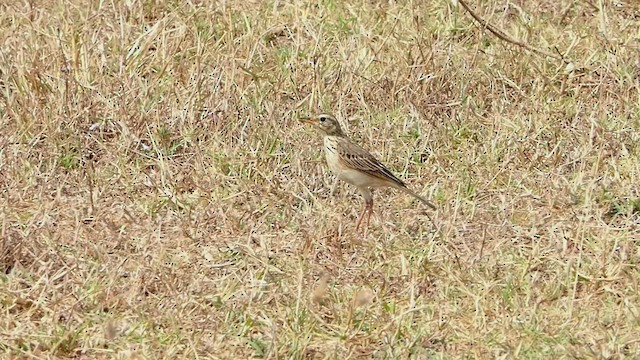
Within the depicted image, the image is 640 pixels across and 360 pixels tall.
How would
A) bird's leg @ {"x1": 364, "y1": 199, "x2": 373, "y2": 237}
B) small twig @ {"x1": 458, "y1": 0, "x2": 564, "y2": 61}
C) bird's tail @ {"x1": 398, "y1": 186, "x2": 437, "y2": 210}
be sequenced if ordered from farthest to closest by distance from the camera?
small twig @ {"x1": 458, "y1": 0, "x2": 564, "y2": 61}
bird's tail @ {"x1": 398, "y1": 186, "x2": 437, "y2": 210}
bird's leg @ {"x1": 364, "y1": 199, "x2": 373, "y2": 237}

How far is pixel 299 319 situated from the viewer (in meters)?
6.93

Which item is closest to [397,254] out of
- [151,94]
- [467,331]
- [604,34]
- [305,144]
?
[467,331]

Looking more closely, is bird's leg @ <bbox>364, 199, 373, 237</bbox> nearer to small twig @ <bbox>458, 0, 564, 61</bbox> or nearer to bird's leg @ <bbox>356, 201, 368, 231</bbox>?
bird's leg @ <bbox>356, 201, 368, 231</bbox>

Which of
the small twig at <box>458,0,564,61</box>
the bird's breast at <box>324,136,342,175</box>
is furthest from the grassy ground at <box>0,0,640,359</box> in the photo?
the bird's breast at <box>324,136,342,175</box>

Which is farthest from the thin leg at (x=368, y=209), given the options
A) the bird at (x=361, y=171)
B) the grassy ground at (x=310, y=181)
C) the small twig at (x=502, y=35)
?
the small twig at (x=502, y=35)

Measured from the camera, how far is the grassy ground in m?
6.98

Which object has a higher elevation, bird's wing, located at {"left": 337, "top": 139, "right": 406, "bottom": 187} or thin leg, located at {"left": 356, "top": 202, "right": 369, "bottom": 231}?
bird's wing, located at {"left": 337, "top": 139, "right": 406, "bottom": 187}

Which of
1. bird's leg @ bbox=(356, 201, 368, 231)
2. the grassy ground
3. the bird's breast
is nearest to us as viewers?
the grassy ground

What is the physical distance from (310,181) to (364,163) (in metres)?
0.56

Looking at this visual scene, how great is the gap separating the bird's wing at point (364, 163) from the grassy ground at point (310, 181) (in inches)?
9.5

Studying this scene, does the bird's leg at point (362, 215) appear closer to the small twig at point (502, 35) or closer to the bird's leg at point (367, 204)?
the bird's leg at point (367, 204)

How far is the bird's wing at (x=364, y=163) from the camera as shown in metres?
8.23

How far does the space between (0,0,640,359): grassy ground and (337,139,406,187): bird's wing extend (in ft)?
0.79

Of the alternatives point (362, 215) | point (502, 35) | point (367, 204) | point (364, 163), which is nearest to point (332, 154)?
Result: point (364, 163)
